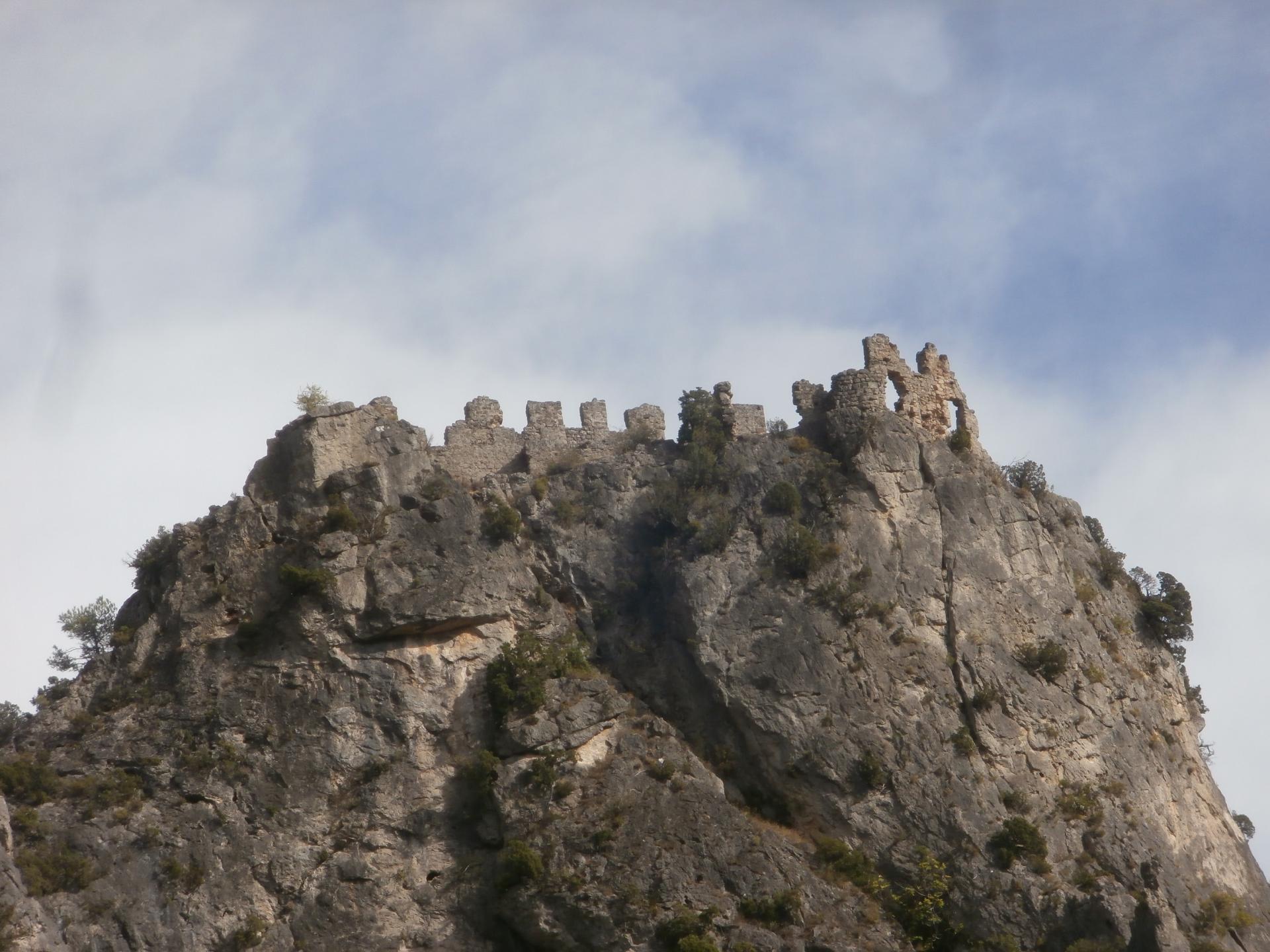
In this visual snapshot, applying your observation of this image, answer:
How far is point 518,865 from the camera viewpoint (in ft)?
134

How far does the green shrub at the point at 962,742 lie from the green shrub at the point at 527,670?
10.5 m

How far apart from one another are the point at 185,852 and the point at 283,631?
6.95 meters

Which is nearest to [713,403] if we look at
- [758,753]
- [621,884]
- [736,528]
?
[736,528]

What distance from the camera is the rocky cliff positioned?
4072 centimetres

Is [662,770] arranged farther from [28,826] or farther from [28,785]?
[28,785]

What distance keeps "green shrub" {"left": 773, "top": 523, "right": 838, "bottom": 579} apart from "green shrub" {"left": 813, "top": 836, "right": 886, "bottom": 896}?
8.71m

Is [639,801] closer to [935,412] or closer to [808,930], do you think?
[808,930]

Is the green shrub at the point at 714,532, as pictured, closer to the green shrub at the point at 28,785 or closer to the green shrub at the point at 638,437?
the green shrub at the point at 638,437

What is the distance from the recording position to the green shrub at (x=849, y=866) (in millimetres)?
41875

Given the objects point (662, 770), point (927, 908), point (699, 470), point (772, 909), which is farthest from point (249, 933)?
point (699, 470)

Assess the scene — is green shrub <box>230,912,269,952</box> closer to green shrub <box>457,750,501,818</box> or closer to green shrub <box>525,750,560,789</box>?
green shrub <box>457,750,501,818</box>

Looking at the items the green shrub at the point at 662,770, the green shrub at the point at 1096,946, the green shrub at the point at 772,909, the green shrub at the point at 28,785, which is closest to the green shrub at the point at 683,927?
the green shrub at the point at 772,909

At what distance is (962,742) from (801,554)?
738 cm

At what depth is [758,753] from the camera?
146 ft
